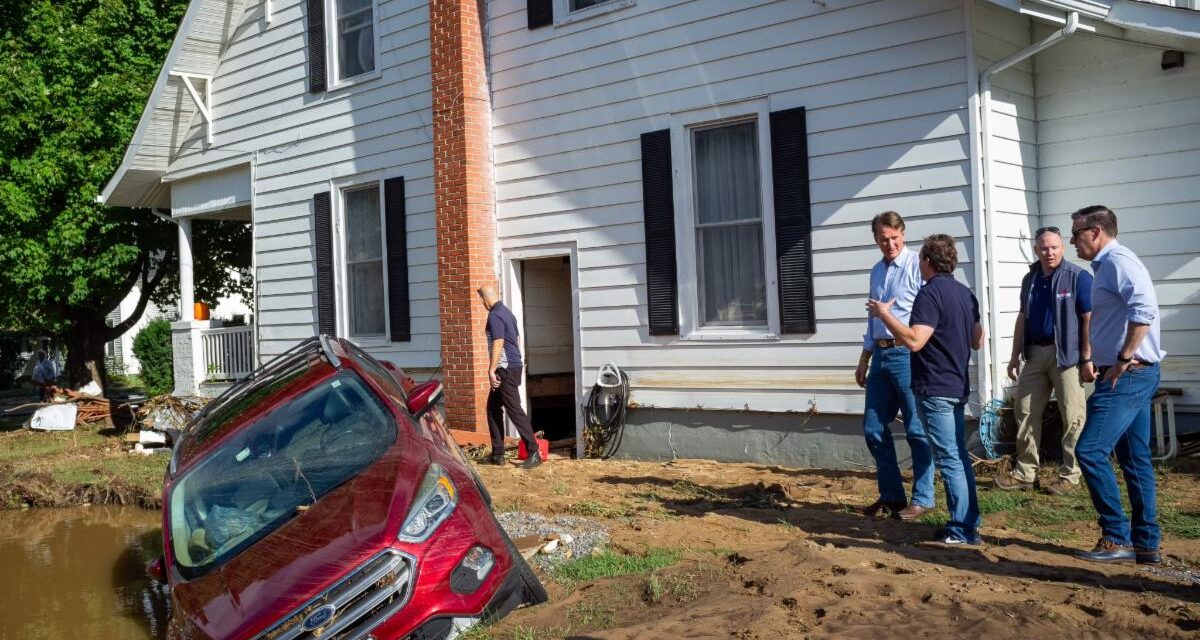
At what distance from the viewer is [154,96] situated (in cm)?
1612

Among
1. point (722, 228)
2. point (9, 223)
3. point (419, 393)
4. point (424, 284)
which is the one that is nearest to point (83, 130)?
point (9, 223)

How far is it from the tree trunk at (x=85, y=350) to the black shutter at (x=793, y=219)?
15.9 m

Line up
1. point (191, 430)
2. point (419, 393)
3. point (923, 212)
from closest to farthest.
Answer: point (419, 393) < point (191, 430) < point (923, 212)

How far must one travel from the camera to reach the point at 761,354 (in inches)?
391

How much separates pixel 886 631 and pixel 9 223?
1644 cm

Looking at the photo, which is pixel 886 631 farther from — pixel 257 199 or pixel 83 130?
pixel 83 130

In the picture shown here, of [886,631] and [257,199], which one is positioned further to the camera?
[257,199]

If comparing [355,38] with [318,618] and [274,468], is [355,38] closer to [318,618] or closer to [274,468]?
[274,468]

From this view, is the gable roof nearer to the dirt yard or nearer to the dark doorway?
the dark doorway

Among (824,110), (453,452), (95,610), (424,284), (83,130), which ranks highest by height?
(83,130)

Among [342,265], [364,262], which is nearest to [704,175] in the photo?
[364,262]

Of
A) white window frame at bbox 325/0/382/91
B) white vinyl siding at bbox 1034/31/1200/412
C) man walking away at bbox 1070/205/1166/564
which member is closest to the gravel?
man walking away at bbox 1070/205/1166/564

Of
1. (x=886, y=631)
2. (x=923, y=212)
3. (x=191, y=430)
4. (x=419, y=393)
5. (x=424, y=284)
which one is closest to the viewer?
(x=886, y=631)

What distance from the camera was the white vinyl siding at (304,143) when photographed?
13.0 meters
